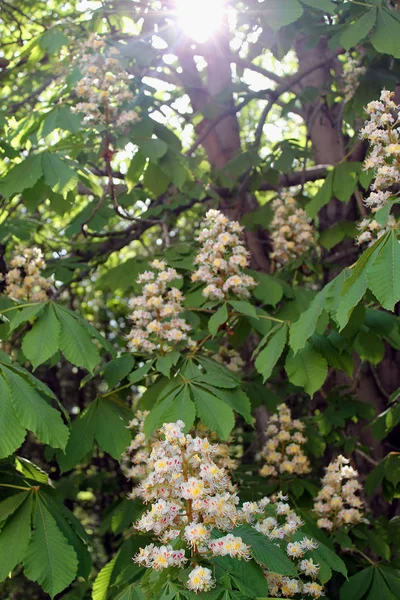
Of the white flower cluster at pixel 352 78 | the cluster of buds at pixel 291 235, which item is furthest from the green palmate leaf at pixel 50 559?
the white flower cluster at pixel 352 78

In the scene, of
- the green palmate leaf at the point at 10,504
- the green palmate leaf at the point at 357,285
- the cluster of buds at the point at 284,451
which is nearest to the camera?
the green palmate leaf at the point at 357,285

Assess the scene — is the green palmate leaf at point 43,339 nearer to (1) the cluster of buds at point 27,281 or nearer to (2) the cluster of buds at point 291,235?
(1) the cluster of buds at point 27,281

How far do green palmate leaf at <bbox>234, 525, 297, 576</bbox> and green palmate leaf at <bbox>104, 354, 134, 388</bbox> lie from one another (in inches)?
42.4

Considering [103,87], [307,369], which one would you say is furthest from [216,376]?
[103,87]

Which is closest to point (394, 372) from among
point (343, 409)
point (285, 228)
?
point (343, 409)

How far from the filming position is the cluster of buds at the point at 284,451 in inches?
114

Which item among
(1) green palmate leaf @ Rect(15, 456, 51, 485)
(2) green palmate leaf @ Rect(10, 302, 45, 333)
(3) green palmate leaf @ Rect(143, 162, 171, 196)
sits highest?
(3) green palmate leaf @ Rect(143, 162, 171, 196)

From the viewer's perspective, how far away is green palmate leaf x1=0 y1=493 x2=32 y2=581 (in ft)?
6.01

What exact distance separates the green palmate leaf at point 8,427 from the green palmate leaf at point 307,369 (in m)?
0.91

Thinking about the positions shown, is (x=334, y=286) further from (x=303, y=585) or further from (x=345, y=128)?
(x=345, y=128)

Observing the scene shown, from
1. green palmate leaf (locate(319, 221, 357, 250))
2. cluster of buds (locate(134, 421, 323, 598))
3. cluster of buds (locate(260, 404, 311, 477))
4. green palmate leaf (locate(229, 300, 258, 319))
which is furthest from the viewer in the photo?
green palmate leaf (locate(319, 221, 357, 250))

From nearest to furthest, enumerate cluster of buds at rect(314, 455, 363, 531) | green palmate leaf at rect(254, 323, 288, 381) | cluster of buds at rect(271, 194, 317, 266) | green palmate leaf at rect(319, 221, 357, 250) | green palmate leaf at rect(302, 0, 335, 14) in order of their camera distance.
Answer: green palmate leaf at rect(254, 323, 288, 381) < cluster of buds at rect(314, 455, 363, 531) < green palmate leaf at rect(302, 0, 335, 14) < cluster of buds at rect(271, 194, 317, 266) < green palmate leaf at rect(319, 221, 357, 250)

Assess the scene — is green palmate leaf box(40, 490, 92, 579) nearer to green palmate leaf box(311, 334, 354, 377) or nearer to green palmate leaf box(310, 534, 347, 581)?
green palmate leaf box(310, 534, 347, 581)

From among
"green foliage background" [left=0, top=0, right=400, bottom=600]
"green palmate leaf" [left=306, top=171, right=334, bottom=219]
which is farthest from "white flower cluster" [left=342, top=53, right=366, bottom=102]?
"green palmate leaf" [left=306, top=171, right=334, bottom=219]
